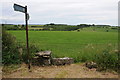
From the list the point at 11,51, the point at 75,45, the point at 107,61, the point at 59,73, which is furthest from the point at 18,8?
the point at 75,45

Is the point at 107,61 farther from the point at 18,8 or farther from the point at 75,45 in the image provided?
the point at 75,45

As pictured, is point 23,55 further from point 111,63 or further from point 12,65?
point 111,63

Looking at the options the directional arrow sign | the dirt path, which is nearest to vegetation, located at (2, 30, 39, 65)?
the dirt path

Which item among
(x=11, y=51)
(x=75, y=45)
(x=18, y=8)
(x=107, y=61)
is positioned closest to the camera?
(x=18, y=8)

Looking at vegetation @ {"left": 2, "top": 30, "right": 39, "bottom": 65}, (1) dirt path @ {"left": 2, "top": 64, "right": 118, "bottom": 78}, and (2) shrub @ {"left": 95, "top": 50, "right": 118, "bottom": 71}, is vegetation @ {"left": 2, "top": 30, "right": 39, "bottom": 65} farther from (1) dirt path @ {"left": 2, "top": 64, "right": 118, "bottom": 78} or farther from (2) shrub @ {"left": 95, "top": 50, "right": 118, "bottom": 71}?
(2) shrub @ {"left": 95, "top": 50, "right": 118, "bottom": 71}

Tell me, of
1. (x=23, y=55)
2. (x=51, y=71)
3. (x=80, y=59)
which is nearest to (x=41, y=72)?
(x=51, y=71)

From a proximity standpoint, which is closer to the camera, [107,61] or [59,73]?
[59,73]

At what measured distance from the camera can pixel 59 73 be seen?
550 centimetres

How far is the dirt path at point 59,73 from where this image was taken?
5.30 m

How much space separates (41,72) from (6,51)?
1.69 m

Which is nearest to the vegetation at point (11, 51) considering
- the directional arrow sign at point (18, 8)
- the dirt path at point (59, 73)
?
the dirt path at point (59, 73)

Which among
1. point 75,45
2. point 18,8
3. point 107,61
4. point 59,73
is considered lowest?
point 59,73

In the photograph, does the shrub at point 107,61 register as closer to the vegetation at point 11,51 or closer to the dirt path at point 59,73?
the dirt path at point 59,73

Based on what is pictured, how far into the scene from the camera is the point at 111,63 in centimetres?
581
